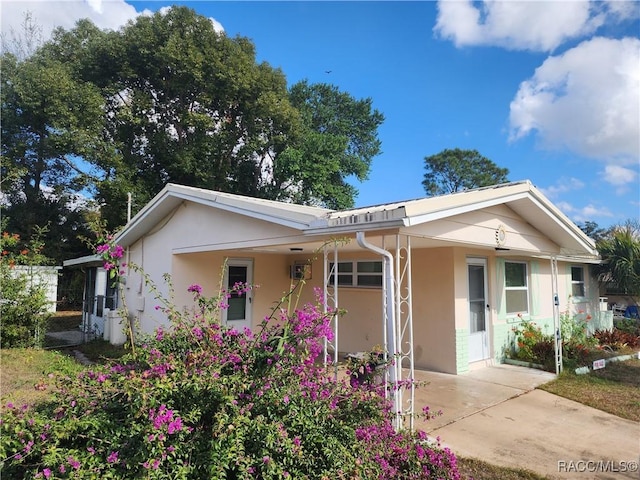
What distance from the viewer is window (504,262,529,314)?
908 cm

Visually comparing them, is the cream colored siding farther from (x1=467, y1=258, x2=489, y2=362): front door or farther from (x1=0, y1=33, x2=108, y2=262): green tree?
(x1=0, y1=33, x2=108, y2=262): green tree

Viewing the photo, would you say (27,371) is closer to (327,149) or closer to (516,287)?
(516,287)

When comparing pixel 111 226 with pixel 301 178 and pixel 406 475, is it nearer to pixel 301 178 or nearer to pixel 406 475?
pixel 301 178

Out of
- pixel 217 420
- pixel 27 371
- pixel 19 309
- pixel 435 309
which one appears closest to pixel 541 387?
pixel 435 309

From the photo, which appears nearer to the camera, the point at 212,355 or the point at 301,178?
the point at 212,355

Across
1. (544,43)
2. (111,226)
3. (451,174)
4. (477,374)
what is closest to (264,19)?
(544,43)

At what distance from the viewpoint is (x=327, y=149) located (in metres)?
21.2

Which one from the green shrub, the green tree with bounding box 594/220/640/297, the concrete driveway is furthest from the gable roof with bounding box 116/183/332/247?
the green tree with bounding box 594/220/640/297

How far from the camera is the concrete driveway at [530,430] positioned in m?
4.06

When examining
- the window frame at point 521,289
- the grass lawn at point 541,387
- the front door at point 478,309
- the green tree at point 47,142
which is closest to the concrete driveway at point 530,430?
the grass lawn at point 541,387

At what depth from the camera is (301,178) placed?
20844 millimetres

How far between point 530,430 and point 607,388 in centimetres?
293

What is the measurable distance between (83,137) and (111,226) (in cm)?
411

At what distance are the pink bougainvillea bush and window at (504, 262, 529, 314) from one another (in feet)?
21.1
